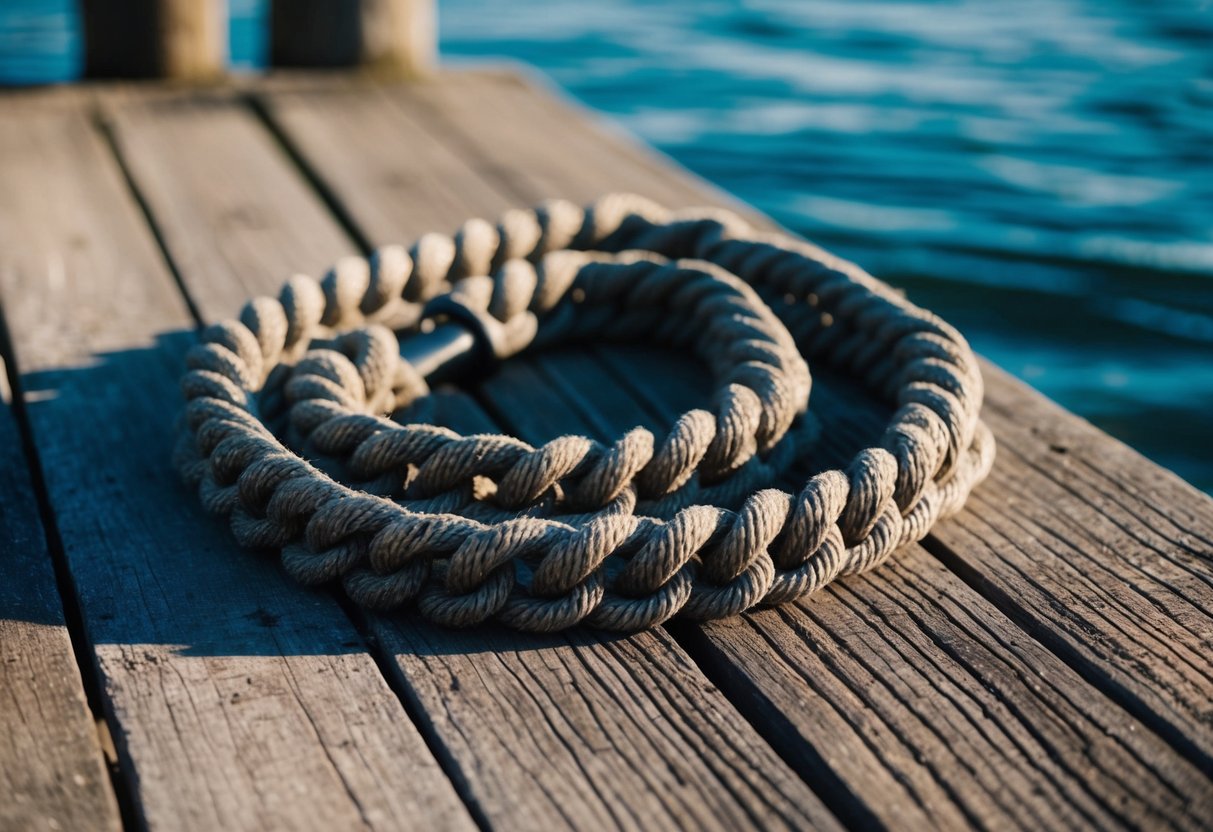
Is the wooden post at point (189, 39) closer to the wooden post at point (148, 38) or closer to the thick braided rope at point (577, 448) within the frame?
the wooden post at point (148, 38)

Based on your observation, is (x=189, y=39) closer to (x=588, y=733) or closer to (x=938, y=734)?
(x=588, y=733)

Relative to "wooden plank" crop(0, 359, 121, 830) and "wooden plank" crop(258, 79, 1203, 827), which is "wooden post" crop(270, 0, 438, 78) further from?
"wooden plank" crop(258, 79, 1203, 827)

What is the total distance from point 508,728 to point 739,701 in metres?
0.26

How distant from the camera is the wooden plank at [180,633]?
1.31 m

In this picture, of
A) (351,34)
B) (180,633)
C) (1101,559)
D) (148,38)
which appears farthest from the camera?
(351,34)

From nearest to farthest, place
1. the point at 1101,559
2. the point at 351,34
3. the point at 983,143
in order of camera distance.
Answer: the point at 1101,559, the point at 351,34, the point at 983,143

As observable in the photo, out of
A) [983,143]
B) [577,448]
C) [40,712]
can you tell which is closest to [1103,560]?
[577,448]

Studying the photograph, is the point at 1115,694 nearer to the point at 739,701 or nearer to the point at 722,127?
the point at 739,701

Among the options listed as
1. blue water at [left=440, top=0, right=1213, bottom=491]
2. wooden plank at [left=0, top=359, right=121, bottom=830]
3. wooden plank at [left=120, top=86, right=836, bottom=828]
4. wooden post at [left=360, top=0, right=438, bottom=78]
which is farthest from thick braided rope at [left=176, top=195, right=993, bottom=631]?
wooden post at [left=360, top=0, right=438, bottom=78]

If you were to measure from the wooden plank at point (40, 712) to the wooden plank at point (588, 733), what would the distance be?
32 cm

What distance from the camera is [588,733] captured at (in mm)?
1402

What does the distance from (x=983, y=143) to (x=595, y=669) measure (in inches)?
169

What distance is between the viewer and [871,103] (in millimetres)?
5867

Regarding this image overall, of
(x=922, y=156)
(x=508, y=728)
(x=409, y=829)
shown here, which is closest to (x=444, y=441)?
(x=508, y=728)
